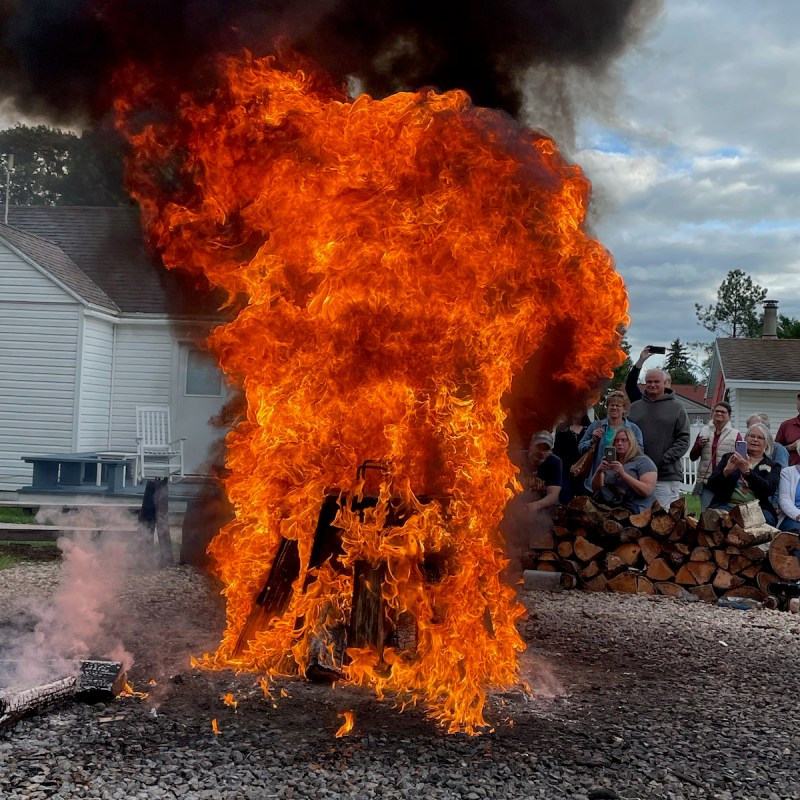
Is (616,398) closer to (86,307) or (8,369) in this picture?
(86,307)

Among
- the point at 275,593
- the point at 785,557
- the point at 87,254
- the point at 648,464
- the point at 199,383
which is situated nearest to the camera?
the point at 275,593

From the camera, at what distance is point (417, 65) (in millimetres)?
6168

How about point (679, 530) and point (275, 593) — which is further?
point (679, 530)

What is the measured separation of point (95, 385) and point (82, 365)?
0.63 metres

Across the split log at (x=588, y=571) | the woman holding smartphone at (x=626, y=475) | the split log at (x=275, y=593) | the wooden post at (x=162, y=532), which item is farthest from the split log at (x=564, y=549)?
the split log at (x=275, y=593)

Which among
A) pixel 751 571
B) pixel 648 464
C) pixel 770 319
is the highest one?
pixel 770 319

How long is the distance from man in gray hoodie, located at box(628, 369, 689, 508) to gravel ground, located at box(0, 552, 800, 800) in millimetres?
3083

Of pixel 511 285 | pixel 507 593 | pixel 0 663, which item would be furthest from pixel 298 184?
pixel 0 663

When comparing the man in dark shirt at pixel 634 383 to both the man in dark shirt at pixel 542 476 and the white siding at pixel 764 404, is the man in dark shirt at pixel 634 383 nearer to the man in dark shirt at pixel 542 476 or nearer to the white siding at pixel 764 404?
the man in dark shirt at pixel 542 476

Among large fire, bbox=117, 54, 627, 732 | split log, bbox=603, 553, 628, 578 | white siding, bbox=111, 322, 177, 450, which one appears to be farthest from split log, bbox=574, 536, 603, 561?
white siding, bbox=111, 322, 177, 450

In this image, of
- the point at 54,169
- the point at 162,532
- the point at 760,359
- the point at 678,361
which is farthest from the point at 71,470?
the point at 678,361

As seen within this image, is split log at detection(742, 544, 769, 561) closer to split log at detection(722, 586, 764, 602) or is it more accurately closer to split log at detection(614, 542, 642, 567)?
split log at detection(722, 586, 764, 602)

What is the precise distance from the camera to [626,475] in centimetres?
883

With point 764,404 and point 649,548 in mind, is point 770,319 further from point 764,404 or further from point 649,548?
point 649,548
